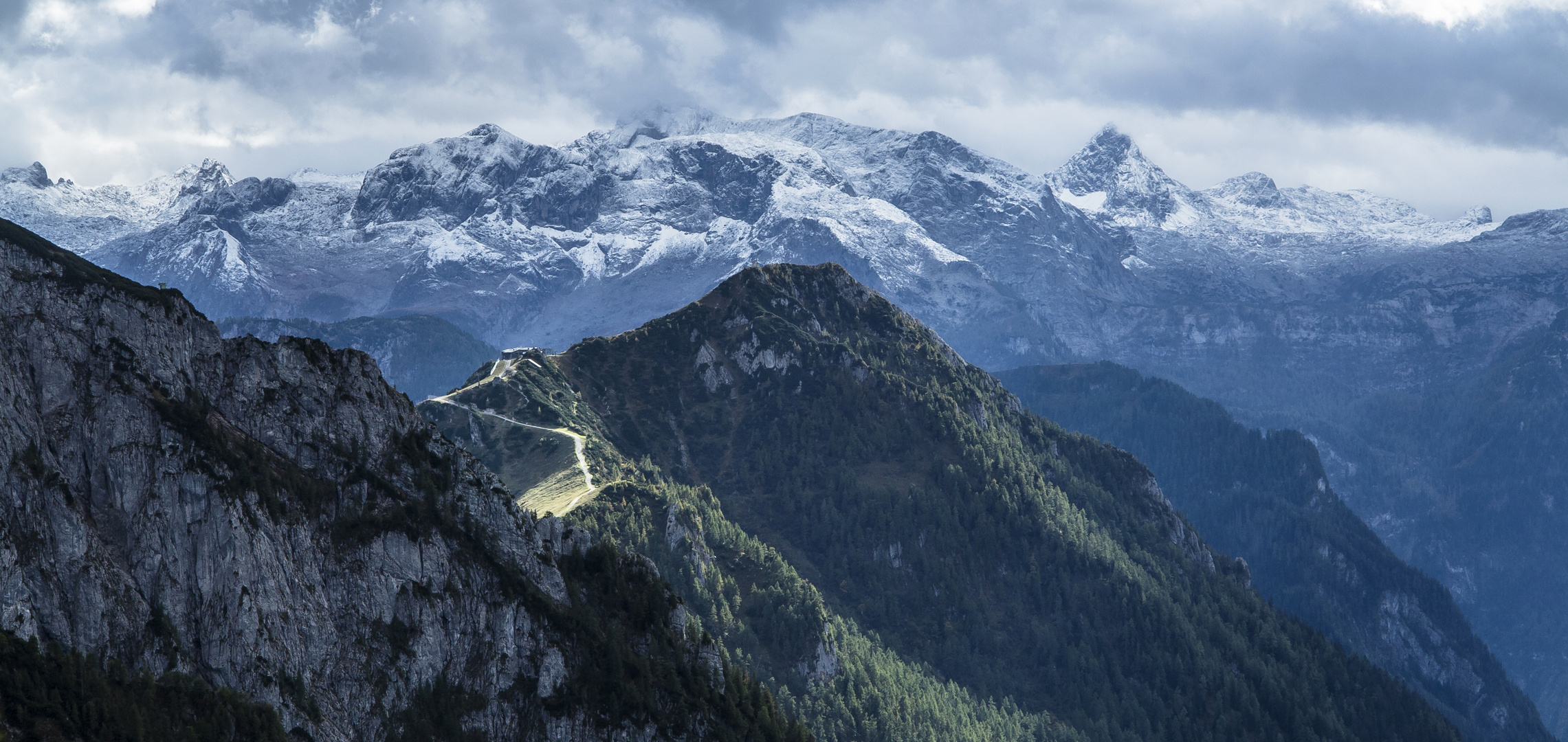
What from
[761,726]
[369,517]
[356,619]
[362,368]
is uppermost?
[362,368]

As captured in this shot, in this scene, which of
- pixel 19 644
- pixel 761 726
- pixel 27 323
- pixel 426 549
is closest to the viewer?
pixel 19 644

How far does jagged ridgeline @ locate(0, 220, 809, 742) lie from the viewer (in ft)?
377

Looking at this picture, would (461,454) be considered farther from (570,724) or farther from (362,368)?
(570,724)

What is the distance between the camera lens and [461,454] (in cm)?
16275

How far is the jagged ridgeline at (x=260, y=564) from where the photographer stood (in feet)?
377

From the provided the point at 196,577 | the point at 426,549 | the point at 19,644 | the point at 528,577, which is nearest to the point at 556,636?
the point at 528,577

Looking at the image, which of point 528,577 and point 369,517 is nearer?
point 369,517

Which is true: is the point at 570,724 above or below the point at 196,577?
below

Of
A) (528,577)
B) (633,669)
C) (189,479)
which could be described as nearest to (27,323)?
(189,479)

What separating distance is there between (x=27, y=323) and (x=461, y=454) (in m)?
52.8

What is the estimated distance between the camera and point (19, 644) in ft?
354

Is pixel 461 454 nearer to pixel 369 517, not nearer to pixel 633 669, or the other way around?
pixel 369 517

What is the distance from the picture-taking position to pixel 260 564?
12925cm

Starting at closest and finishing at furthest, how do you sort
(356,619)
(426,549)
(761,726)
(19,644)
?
1. (19,644)
2. (356,619)
3. (426,549)
4. (761,726)
